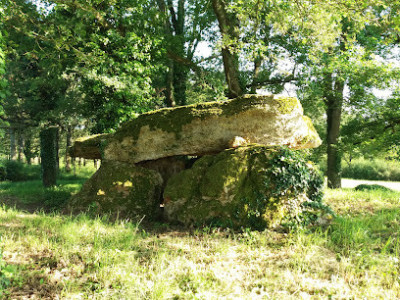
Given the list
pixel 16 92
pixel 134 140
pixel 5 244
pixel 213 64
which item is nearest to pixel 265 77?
pixel 213 64

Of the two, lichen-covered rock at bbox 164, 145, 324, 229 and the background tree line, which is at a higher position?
the background tree line

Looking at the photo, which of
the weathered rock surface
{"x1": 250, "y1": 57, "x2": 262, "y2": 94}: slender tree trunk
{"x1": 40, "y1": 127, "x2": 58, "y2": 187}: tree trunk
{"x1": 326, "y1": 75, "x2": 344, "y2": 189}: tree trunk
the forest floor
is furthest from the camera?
{"x1": 326, "y1": 75, "x2": 344, "y2": 189}: tree trunk

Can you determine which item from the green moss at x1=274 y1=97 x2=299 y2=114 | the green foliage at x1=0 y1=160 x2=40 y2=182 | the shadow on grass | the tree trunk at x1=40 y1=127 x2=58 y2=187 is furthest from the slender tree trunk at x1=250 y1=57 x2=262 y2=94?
the green foliage at x1=0 y1=160 x2=40 y2=182

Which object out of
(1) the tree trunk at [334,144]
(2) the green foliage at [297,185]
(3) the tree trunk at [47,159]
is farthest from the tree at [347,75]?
(3) the tree trunk at [47,159]

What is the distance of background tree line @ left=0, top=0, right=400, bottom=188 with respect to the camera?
762cm

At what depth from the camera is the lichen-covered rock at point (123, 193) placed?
275 inches

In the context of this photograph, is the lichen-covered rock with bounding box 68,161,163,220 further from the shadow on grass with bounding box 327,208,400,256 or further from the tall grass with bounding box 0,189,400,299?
the shadow on grass with bounding box 327,208,400,256

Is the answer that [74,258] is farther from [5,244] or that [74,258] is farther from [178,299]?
[178,299]

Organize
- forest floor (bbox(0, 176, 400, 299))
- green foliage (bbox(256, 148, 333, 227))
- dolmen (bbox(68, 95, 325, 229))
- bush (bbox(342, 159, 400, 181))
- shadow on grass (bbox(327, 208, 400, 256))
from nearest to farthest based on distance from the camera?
forest floor (bbox(0, 176, 400, 299)) → shadow on grass (bbox(327, 208, 400, 256)) → green foliage (bbox(256, 148, 333, 227)) → dolmen (bbox(68, 95, 325, 229)) → bush (bbox(342, 159, 400, 181))

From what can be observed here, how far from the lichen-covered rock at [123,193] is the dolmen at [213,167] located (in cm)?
Answer: 3

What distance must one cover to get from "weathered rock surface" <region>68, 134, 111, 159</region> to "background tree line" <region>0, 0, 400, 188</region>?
2.11ft

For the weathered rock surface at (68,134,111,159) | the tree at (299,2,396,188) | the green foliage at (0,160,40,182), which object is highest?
the tree at (299,2,396,188)

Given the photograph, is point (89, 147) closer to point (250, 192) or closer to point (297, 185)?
point (250, 192)

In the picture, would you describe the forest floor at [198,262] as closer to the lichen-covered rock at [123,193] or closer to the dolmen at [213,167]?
the dolmen at [213,167]
